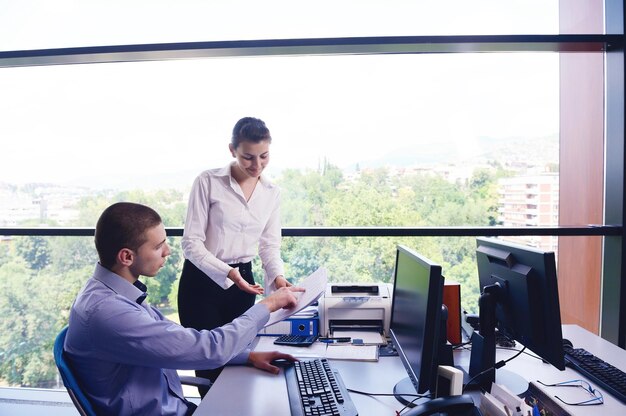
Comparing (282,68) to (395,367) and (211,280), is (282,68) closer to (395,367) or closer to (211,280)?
(211,280)

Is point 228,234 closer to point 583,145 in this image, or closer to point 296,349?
point 296,349

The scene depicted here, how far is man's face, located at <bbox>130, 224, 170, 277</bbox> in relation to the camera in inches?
53.4

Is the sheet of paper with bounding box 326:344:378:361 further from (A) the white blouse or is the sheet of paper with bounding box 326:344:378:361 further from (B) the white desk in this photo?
(A) the white blouse

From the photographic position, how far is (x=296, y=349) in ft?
5.84

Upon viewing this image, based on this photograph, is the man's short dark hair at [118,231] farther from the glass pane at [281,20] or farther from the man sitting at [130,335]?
the glass pane at [281,20]

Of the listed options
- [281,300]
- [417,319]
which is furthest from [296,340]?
[417,319]

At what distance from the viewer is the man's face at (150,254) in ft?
4.45

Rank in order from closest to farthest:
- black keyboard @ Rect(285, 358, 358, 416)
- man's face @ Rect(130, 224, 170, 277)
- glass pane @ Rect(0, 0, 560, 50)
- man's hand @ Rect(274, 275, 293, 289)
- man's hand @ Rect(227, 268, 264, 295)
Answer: black keyboard @ Rect(285, 358, 358, 416) → man's face @ Rect(130, 224, 170, 277) → man's hand @ Rect(227, 268, 264, 295) → man's hand @ Rect(274, 275, 293, 289) → glass pane @ Rect(0, 0, 560, 50)

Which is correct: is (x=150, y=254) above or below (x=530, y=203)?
below

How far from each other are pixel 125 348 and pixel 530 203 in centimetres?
251

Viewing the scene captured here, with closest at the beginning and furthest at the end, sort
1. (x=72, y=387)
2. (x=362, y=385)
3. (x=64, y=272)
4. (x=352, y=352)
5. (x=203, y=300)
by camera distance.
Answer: (x=72, y=387)
(x=362, y=385)
(x=352, y=352)
(x=203, y=300)
(x=64, y=272)

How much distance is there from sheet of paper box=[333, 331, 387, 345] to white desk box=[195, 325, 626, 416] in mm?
140

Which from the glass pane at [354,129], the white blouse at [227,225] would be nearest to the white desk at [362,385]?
the white blouse at [227,225]

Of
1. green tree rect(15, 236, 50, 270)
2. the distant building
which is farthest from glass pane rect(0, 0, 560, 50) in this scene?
green tree rect(15, 236, 50, 270)
